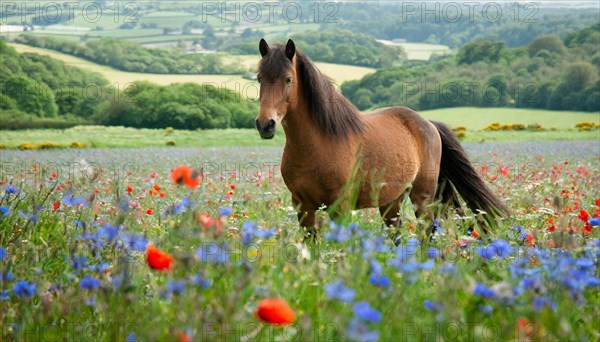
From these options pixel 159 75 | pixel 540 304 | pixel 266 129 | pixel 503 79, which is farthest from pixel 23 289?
pixel 159 75

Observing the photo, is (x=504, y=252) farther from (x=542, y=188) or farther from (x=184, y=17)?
(x=184, y=17)

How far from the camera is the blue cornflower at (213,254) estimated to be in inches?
97.6

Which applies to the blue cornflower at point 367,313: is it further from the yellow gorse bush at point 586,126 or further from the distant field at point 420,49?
the distant field at point 420,49

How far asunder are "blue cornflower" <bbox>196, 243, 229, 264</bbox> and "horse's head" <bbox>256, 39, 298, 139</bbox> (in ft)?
7.15

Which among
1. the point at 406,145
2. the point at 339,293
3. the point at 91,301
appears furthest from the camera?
the point at 406,145

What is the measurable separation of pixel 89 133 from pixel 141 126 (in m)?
7.36

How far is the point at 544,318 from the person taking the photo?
208cm

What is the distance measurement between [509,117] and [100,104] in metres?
24.0

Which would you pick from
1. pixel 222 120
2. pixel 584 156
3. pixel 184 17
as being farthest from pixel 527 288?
pixel 184 17

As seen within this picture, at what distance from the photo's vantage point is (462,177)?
765 centimetres

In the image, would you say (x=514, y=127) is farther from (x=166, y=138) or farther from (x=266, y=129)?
(x=266, y=129)

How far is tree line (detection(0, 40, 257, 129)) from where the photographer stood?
38594 mm

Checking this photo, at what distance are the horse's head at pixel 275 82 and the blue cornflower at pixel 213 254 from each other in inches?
85.8

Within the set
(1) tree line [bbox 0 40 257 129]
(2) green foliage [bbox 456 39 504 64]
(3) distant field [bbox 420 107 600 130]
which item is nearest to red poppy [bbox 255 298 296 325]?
(3) distant field [bbox 420 107 600 130]
